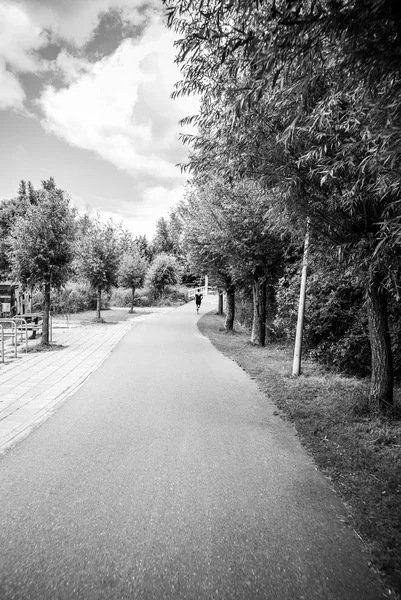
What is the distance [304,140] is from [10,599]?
17.1 feet

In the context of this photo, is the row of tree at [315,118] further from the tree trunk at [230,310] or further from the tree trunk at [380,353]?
the tree trunk at [230,310]

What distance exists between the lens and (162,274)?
130ft

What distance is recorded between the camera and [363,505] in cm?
322

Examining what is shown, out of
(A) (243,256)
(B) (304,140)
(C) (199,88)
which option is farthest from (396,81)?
(A) (243,256)

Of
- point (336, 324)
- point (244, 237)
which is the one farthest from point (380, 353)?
point (244, 237)

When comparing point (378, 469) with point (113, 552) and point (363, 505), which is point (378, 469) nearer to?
point (363, 505)

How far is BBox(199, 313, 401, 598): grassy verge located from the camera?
278cm

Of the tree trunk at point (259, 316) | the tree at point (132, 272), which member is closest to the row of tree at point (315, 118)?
the tree trunk at point (259, 316)

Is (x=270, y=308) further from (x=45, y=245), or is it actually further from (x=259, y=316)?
(x=45, y=245)

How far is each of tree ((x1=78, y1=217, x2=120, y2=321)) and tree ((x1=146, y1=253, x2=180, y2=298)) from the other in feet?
50.5

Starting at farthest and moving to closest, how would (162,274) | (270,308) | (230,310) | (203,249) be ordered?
(162,274) < (230,310) < (203,249) < (270,308)

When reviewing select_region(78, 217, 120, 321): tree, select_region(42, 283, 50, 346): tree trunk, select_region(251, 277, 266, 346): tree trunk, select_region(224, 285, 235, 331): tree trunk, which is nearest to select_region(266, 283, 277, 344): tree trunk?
select_region(251, 277, 266, 346): tree trunk

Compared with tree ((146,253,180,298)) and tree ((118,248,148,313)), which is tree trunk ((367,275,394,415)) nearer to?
tree ((118,248,148,313))

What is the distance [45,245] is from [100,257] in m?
11.0
